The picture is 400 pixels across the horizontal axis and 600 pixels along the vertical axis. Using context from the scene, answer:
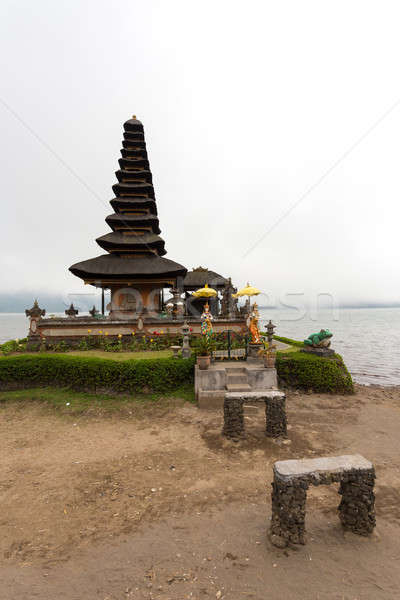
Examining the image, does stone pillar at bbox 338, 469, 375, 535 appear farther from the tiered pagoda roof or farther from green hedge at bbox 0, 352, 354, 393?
the tiered pagoda roof

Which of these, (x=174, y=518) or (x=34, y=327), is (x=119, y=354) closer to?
(x=34, y=327)

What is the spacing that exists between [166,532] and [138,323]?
1268 cm

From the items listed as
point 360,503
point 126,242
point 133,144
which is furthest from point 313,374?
point 133,144

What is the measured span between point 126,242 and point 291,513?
21267 mm

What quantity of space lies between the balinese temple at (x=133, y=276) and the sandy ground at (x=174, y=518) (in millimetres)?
8361

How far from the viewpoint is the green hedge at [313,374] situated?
11.9 meters

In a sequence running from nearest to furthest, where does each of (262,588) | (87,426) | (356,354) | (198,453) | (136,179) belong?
(262,588), (198,453), (87,426), (136,179), (356,354)

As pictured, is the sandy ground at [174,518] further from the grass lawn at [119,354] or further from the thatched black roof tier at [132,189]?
the thatched black roof tier at [132,189]

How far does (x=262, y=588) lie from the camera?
346 cm

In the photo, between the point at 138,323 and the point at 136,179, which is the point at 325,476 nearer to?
the point at 138,323

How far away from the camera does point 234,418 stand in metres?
7.72

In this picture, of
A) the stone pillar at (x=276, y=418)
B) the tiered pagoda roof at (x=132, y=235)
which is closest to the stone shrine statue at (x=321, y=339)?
the stone pillar at (x=276, y=418)

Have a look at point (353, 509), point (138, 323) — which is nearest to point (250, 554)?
point (353, 509)

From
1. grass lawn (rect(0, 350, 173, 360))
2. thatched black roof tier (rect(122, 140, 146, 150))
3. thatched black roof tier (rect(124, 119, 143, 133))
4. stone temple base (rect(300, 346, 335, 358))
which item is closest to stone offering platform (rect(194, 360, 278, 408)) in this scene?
grass lawn (rect(0, 350, 173, 360))
